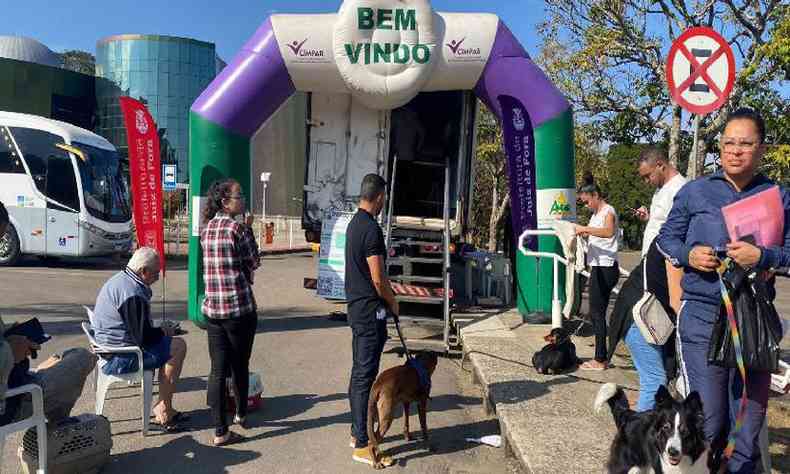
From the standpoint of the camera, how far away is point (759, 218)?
2430 millimetres

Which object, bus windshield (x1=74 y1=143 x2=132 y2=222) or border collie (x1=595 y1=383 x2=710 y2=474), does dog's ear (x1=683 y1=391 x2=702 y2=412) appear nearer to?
border collie (x1=595 y1=383 x2=710 y2=474)

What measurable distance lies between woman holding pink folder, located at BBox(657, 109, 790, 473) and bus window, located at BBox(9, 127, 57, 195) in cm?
1452

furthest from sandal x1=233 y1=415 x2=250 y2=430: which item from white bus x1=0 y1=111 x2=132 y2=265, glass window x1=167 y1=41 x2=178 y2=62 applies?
glass window x1=167 y1=41 x2=178 y2=62

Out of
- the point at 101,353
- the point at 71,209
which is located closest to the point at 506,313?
the point at 101,353

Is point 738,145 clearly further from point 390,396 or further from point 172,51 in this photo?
point 172,51

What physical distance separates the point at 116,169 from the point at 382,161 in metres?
9.16

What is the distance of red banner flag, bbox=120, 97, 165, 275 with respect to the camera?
777 cm

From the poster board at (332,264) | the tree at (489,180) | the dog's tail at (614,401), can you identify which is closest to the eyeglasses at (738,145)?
the dog's tail at (614,401)

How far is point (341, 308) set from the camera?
1005cm

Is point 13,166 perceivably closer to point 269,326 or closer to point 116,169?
point 116,169

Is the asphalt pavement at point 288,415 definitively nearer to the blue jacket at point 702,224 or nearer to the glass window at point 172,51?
the blue jacket at point 702,224

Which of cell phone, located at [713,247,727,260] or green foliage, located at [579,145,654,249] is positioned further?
green foliage, located at [579,145,654,249]

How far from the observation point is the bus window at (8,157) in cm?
1380

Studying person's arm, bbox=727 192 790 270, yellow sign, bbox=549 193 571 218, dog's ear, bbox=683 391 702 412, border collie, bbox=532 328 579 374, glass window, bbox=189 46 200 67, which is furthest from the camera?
glass window, bbox=189 46 200 67
